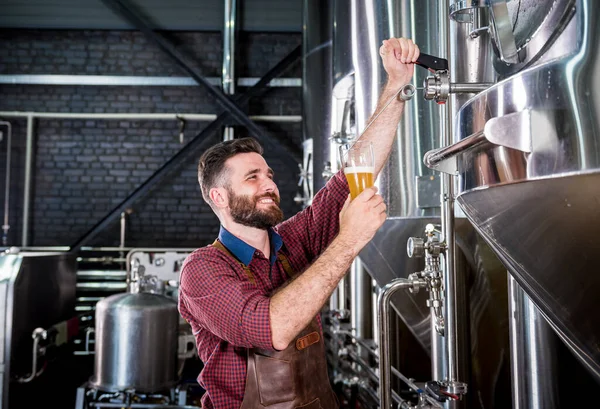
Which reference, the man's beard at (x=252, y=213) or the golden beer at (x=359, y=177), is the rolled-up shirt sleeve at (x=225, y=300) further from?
the golden beer at (x=359, y=177)

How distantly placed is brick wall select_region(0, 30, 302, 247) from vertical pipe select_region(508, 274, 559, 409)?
4303mm

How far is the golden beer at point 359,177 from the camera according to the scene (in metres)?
1.13

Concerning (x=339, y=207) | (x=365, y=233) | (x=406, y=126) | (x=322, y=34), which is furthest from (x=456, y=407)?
(x=322, y=34)

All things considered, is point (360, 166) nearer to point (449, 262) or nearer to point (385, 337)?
point (449, 262)

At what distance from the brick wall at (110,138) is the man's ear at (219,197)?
3755mm

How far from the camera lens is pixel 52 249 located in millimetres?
5320

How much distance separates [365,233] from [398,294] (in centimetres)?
73

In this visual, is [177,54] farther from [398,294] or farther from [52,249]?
[398,294]

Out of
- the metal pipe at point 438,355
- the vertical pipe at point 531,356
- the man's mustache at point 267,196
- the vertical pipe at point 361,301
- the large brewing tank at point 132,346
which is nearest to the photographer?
the vertical pipe at point 531,356

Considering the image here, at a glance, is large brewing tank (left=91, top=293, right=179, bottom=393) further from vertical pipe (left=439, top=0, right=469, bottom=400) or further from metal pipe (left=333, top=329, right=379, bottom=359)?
vertical pipe (left=439, top=0, right=469, bottom=400)

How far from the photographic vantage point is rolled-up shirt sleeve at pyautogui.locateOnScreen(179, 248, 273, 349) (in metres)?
1.17

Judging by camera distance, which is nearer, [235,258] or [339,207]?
[235,258]

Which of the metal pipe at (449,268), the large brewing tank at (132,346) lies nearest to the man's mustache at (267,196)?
the metal pipe at (449,268)

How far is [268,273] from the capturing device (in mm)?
1527
